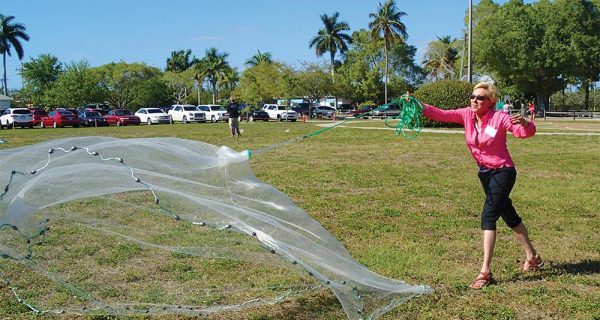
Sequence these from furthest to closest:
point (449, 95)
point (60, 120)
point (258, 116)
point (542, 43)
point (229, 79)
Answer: point (229, 79)
point (542, 43)
point (258, 116)
point (60, 120)
point (449, 95)

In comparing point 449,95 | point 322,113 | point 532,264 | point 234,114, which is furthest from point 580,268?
point 322,113

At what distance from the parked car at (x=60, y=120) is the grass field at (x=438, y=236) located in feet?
107

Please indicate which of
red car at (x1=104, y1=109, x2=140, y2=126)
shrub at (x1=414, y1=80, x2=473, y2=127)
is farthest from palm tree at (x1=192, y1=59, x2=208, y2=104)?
shrub at (x1=414, y1=80, x2=473, y2=127)

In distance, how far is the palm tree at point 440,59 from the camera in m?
84.6

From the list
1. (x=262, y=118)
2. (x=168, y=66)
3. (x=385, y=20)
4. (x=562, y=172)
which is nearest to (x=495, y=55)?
(x=385, y=20)

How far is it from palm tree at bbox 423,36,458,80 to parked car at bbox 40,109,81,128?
56.4 m

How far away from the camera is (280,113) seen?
50562 millimetres

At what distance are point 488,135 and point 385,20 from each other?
2598 inches

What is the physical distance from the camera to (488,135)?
500cm

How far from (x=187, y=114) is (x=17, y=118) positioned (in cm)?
1374

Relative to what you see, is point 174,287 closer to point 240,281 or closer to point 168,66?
point 240,281

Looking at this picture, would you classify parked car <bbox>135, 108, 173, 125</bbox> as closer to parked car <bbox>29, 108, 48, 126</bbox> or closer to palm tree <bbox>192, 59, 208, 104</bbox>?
parked car <bbox>29, 108, 48, 126</bbox>

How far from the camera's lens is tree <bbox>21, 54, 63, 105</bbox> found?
255 feet

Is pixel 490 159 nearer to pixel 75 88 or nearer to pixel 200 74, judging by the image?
pixel 75 88
